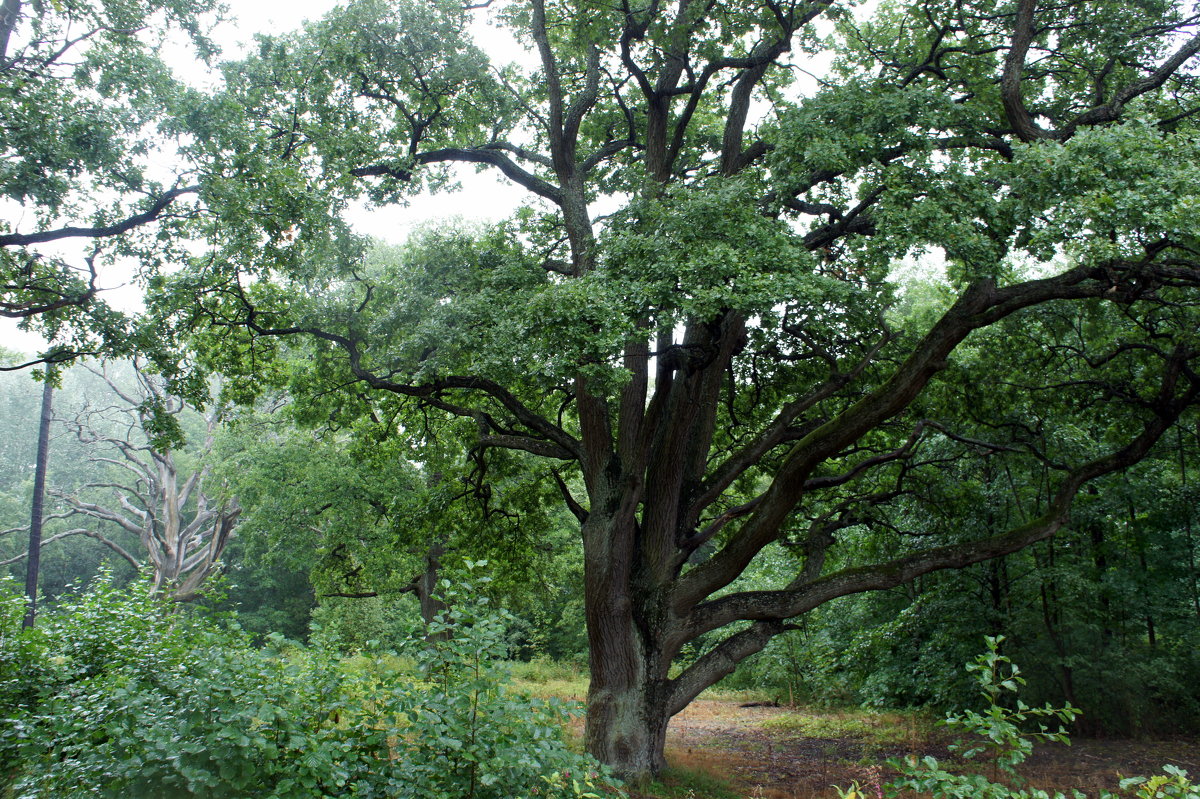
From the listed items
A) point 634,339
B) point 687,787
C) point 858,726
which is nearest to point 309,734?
point 634,339

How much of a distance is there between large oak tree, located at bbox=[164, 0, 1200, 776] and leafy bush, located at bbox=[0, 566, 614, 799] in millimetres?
3874

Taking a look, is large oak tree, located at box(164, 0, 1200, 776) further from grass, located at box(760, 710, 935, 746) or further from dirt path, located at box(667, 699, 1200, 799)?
grass, located at box(760, 710, 935, 746)

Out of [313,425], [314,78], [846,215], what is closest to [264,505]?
[313,425]

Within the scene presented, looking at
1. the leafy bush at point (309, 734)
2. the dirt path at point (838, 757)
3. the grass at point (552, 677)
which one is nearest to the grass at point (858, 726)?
the dirt path at point (838, 757)

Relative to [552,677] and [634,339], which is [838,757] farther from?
[552,677]

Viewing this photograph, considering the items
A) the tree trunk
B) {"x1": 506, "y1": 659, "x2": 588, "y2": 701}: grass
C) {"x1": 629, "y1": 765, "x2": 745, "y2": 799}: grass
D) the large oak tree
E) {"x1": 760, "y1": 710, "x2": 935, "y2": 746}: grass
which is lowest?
{"x1": 506, "y1": 659, "x2": 588, "y2": 701}: grass

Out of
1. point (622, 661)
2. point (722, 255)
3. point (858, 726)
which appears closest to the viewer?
point (722, 255)

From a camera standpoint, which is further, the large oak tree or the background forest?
the large oak tree

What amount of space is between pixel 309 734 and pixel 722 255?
5401 mm

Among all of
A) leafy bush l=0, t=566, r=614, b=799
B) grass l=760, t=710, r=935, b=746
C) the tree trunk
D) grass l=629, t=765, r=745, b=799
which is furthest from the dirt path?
leafy bush l=0, t=566, r=614, b=799

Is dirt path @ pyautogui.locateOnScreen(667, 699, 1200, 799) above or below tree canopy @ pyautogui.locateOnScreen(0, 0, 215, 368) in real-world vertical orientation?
below

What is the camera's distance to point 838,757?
1087cm

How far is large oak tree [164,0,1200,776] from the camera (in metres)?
7.45

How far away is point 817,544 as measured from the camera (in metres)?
10.5
